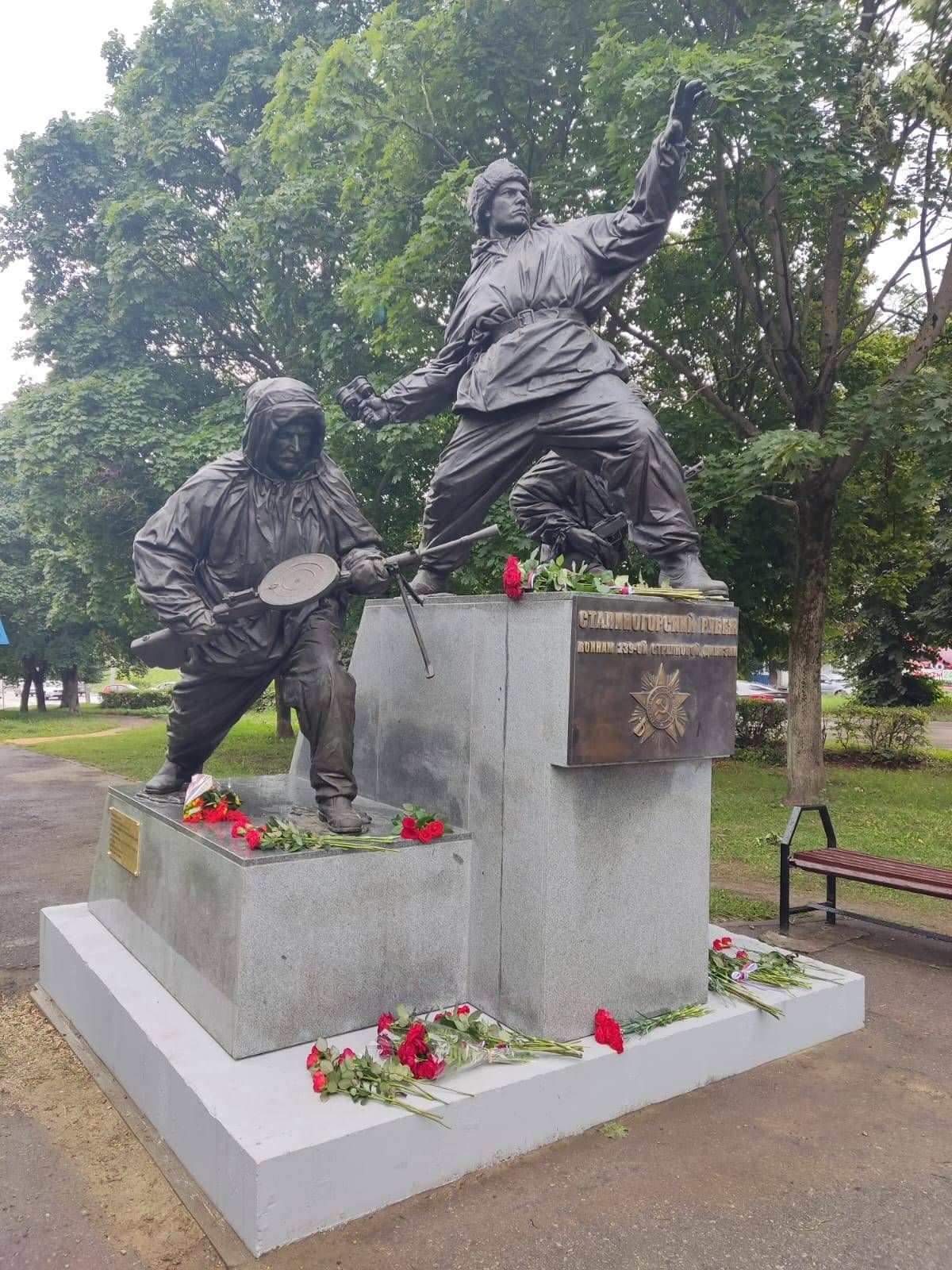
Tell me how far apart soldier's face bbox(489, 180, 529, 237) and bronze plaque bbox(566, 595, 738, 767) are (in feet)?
7.05

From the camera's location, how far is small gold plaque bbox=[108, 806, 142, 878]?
4.21 meters

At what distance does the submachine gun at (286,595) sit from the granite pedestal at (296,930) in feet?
2.39

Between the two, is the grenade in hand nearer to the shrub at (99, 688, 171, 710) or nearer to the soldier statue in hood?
the soldier statue in hood

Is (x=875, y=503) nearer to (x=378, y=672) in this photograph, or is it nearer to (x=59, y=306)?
(x=378, y=672)

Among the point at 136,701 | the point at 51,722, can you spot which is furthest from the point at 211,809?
the point at 136,701

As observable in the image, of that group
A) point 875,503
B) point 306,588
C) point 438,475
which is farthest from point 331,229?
point 306,588

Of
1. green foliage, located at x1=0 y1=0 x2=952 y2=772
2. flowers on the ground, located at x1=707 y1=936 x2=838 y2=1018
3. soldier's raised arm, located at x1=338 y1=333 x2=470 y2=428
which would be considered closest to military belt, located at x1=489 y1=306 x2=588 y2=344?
soldier's raised arm, located at x1=338 y1=333 x2=470 y2=428

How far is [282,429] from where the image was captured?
3938mm

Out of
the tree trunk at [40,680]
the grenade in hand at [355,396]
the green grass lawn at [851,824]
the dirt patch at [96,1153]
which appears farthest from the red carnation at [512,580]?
the tree trunk at [40,680]

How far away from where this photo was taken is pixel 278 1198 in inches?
101

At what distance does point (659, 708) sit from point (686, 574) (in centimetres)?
73

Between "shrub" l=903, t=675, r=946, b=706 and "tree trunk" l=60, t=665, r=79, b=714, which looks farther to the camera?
"tree trunk" l=60, t=665, r=79, b=714

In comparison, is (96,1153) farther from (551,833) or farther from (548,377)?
(548,377)

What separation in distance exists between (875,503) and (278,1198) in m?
12.2
